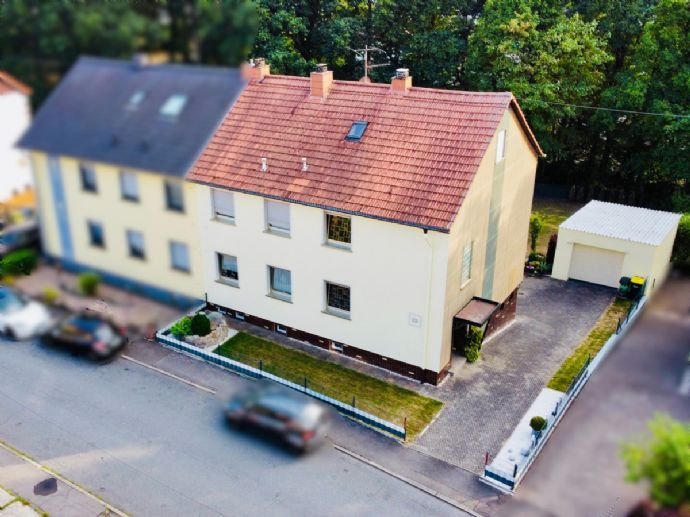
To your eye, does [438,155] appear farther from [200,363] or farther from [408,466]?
[200,363]

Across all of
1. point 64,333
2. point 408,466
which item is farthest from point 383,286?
point 64,333

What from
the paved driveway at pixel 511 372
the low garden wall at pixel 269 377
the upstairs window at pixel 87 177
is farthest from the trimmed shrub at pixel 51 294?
the paved driveway at pixel 511 372

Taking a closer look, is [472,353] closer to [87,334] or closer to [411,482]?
[411,482]

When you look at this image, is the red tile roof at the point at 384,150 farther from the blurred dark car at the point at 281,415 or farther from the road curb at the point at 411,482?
the road curb at the point at 411,482

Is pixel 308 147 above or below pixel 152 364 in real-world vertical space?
above

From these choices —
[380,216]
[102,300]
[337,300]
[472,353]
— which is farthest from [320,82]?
[102,300]

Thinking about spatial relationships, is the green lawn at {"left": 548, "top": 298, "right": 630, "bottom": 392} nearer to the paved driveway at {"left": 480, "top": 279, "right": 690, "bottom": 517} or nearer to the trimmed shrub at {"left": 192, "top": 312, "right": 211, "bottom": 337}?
the paved driveway at {"left": 480, "top": 279, "right": 690, "bottom": 517}
